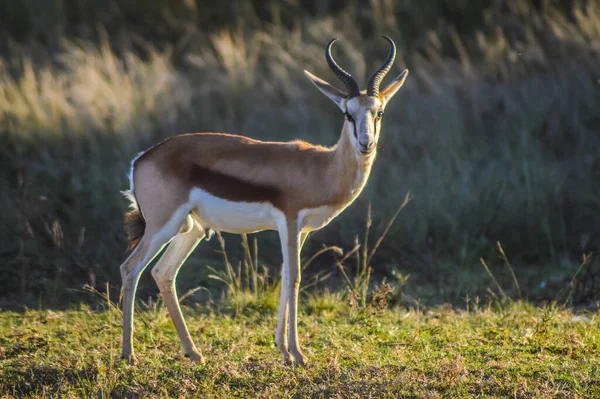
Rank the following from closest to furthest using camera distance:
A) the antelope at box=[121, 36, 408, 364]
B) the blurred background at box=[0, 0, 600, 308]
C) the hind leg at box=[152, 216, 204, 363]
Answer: the antelope at box=[121, 36, 408, 364] → the hind leg at box=[152, 216, 204, 363] → the blurred background at box=[0, 0, 600, 308]

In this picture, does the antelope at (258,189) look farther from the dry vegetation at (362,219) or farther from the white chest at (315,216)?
the dry vegetation at (362,219)

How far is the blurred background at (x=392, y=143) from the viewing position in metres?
8.48

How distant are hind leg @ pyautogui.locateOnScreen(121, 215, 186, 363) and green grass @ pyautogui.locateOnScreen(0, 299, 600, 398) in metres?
0.19

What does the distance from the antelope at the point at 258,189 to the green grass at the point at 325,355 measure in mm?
303

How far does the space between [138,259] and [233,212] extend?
2.28 feet

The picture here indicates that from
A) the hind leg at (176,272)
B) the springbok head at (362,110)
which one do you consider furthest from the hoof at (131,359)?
the springbok head at (362,110)

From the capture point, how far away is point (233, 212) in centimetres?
579

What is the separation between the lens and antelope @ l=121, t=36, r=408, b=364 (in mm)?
5762

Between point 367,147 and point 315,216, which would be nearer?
point 367,147

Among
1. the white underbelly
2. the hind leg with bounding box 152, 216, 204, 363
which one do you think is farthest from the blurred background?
the white underbelly

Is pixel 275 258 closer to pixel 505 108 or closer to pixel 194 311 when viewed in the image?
pixel 194 311

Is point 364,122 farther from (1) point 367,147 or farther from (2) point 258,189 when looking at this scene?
(2) point 258,189

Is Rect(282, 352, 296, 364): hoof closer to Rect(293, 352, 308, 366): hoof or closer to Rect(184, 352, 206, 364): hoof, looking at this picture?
Rect(293, 352, 308, 366): hoof

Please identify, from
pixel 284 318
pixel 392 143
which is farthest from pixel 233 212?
pixel 392 143
